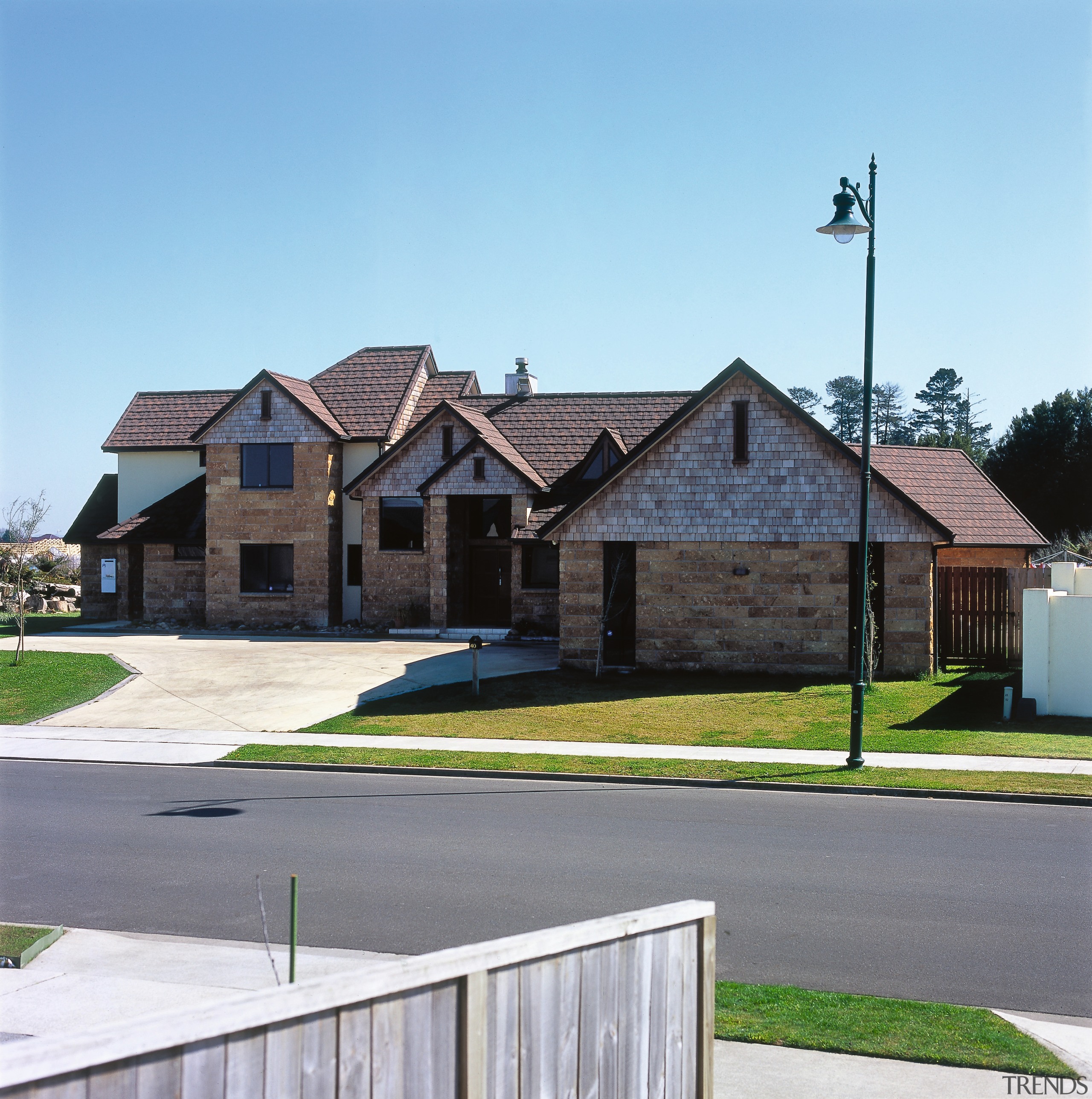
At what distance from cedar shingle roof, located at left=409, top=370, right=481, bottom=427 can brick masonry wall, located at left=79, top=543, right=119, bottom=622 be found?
11.7 meters

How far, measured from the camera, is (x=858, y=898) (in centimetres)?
917

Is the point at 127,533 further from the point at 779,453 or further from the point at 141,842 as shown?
the point at 141,842

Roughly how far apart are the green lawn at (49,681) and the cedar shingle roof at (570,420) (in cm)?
1410

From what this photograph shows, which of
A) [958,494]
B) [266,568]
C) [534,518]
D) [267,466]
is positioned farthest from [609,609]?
[267,466]

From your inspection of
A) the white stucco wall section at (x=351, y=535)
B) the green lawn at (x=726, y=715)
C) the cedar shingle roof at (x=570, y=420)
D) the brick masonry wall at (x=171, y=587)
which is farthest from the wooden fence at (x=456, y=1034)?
the brick masonry wall at (x=171, y=587)

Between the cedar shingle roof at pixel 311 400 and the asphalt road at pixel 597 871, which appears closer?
the asphalt road at pixel 597 871

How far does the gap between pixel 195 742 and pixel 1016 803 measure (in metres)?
12.5

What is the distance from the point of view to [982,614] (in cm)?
2478

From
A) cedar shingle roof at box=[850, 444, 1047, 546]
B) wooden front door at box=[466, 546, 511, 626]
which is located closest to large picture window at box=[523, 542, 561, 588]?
wooden front door at box=[466, 546, 511, 626]

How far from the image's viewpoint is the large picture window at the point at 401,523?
34.6m

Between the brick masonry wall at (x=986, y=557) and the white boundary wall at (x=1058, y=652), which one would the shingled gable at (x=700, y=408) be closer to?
the white boundary wall at (x=1058, y=652)

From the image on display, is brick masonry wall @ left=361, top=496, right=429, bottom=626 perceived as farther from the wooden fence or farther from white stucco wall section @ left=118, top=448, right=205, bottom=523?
the wooden fence

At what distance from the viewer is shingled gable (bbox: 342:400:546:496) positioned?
32656 mm

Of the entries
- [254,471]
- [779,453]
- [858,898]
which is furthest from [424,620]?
[858,898]
